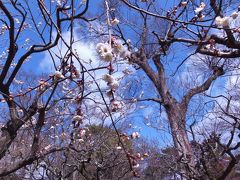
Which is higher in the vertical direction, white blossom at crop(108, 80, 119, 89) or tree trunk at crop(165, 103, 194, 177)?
tree trunk at crop(165, 103, 194, 177)

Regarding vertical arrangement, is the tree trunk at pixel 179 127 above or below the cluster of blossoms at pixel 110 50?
above

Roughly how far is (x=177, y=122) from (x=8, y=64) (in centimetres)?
539

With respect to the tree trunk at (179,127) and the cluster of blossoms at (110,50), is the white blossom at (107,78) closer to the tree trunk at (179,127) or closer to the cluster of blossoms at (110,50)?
the cluster of blossoms at (110,50)

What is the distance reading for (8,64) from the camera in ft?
14.0

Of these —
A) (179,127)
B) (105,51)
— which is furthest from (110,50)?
(179,127)

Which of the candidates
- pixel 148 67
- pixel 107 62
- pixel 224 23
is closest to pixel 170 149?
pixel 148 67

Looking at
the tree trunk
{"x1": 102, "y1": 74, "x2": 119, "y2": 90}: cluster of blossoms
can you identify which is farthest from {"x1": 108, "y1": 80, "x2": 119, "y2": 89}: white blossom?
the tree trunk

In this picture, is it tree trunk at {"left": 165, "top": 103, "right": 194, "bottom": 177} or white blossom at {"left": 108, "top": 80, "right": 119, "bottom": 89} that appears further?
tree trunk at {"left": 165, "top": 103, "right": 194, "bottom": 177}

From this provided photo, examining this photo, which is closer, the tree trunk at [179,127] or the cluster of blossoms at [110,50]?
the cluster of blossoms at [110,50]

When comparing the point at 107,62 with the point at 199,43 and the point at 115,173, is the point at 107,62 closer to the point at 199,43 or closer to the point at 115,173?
the point at 199,43

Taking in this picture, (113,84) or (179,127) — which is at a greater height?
(179,127)

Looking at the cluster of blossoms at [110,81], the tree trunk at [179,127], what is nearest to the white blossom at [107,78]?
the cluster of blossoms at [110,81]

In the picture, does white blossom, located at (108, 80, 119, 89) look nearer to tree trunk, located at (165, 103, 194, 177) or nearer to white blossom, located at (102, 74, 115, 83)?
white blossom, located at (102, 74, 115, 83)

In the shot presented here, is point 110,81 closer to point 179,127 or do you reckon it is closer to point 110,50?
point 110,50
